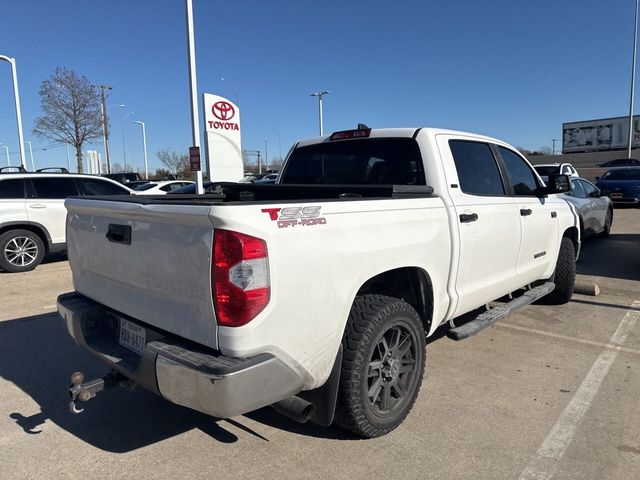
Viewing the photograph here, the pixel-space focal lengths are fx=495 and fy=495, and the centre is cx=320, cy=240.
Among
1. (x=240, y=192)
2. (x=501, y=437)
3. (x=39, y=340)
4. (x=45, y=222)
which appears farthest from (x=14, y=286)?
(x=501, y=437)

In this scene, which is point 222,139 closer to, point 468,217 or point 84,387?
point 468,217

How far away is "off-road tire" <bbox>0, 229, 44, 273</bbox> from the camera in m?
8.55

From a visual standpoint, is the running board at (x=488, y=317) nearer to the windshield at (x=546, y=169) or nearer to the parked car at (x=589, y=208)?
the parked car at (x=589, y=208)

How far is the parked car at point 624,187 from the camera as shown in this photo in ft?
54.1

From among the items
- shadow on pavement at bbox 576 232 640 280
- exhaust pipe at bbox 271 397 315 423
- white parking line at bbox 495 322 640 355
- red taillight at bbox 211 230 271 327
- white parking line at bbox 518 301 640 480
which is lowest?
white parking line at bbox 518 301 640 480

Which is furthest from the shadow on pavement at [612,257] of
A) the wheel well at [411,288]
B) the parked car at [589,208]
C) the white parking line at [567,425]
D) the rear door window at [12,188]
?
the rear door window at [12,188]

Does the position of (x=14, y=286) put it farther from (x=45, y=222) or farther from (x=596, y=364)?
(x=596, y=364)

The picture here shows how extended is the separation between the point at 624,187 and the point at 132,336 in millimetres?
17940

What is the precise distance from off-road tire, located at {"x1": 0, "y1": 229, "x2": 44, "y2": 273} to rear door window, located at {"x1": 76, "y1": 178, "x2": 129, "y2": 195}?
4.13ft

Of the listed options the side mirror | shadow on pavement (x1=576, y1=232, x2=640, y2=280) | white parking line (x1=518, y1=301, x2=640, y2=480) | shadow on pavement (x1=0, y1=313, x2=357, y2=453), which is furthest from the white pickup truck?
shadow on pavement (x1=576, y1=232, x2=640, y2=280)

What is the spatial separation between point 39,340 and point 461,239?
13.7 ft

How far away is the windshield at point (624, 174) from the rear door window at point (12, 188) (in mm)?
18070

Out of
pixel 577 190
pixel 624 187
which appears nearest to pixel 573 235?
pixel 577 190

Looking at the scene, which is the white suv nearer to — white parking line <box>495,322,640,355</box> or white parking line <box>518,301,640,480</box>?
white parking line <box>495,322,640,355</box>
